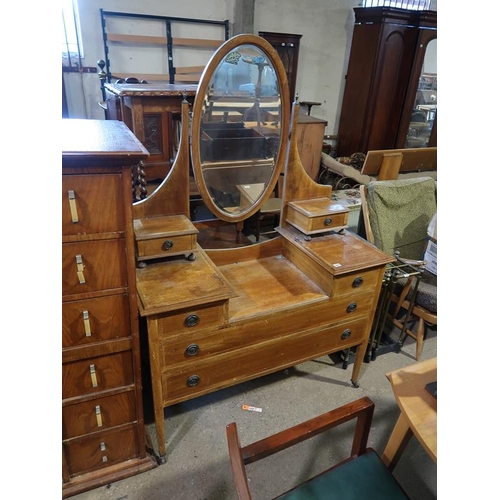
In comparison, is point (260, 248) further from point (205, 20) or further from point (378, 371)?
point (205, 20)

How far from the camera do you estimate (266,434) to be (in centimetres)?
172

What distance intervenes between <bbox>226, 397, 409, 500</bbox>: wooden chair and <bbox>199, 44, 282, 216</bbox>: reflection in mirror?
1.03 meters

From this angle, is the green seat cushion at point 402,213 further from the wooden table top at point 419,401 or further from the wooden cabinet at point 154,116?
the wooden cabinet at point 154,116

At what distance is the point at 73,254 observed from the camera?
108cm

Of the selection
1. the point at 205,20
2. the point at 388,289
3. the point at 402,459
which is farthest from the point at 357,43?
the point at 402,459

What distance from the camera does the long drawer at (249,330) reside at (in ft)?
4.56

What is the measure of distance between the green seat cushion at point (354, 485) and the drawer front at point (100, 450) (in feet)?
2.37

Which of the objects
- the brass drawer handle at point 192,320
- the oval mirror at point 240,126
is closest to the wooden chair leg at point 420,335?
the oval mirror at point 240,126

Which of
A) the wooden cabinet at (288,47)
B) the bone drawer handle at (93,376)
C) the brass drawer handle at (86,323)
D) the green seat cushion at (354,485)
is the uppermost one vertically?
the wooden cabinet at (288,47)

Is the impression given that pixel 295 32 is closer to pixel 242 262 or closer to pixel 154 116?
pixel 154 116

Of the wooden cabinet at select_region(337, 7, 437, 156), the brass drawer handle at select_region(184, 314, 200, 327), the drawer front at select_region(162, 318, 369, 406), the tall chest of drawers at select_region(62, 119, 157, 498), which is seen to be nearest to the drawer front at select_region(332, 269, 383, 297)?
the drawer front at select_region(162, 318, 369, 406)

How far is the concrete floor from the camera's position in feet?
4.90

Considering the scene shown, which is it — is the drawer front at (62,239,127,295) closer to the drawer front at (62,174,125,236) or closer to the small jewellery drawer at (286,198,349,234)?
the drawer front at (62,174,125,236)

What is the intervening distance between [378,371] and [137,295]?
1.52m
